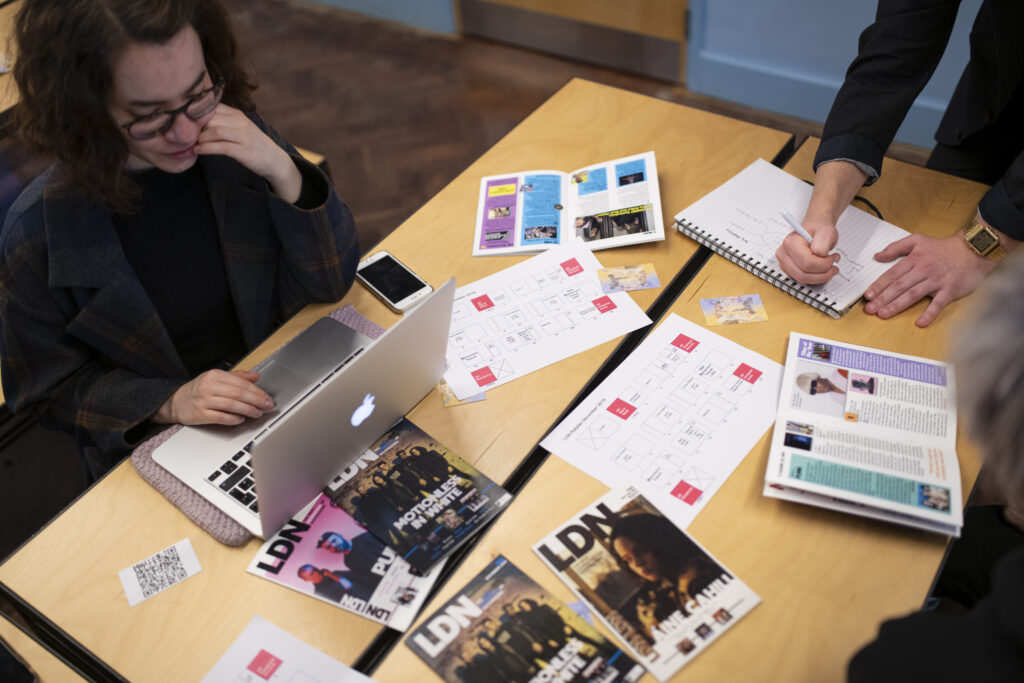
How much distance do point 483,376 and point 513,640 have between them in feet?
1.60

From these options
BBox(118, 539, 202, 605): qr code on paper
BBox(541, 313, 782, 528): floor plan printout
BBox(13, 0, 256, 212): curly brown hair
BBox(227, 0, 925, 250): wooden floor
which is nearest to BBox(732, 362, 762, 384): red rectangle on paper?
BBox(541, 313, 782, 528): floor plan printout

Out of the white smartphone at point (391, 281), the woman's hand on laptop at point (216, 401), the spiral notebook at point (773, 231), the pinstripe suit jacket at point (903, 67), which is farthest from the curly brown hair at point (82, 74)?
the pinstripe suit jacket at point (903, 67)

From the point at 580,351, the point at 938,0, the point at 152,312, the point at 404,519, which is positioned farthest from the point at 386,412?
the point at 938,0

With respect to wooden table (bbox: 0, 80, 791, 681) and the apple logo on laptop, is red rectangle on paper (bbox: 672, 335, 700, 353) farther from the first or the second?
the apple logo on laptop

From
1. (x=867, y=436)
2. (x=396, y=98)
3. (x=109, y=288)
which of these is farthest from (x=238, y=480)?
(x=396, y=98)

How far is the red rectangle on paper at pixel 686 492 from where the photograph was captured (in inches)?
47.3

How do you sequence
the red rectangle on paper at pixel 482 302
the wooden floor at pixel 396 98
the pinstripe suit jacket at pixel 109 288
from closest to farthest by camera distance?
the pinstripe suit jacket at pixel 109 288
the red rectangle on paper at pixel 482 302
the wooden floor at pixel 396 98

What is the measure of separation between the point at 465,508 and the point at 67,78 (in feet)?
2.89

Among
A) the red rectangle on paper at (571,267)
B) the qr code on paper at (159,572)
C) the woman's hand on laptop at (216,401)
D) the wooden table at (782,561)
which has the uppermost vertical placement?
the woman's hand on laptop at (216,401)

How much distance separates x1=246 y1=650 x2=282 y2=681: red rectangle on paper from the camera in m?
1.07

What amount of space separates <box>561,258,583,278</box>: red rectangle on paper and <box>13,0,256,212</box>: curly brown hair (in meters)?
0.79

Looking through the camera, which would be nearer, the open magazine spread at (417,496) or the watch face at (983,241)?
the open magazine spread at (417,496)

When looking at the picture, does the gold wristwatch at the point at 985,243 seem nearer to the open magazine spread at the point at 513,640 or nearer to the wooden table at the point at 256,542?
the wooden table at the point at 256,542

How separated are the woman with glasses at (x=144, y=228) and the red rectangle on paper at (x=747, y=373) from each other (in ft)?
2.52
